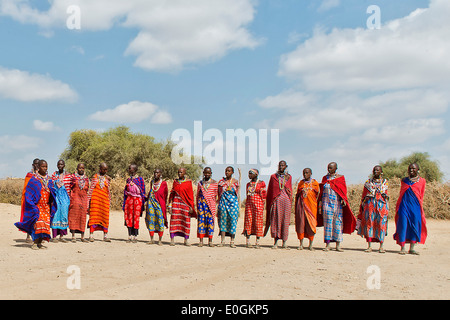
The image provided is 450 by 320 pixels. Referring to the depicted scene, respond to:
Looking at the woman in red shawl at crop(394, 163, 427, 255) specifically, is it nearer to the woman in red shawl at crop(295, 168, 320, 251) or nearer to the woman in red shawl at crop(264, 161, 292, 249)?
the woman in red shawl at crop(295, 168, 320, 251)

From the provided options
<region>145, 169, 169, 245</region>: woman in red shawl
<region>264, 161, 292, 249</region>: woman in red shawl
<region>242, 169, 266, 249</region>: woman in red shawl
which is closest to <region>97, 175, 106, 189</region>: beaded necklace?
<region>145, 169, 169, 245</region>: woman in red shawl

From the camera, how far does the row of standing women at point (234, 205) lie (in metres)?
11.8

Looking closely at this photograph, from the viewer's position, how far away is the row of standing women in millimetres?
11789

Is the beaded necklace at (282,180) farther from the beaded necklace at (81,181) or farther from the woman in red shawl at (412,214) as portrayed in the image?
the beaded necklace at (81,181)

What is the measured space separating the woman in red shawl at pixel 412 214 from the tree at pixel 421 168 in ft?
97.1

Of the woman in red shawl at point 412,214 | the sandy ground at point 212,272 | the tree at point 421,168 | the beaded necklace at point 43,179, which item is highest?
the tree at point 421,168

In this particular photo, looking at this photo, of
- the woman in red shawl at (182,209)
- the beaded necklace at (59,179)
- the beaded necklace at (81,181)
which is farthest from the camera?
the beaded necklace at (81,181)

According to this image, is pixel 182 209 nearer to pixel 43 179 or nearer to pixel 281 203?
pixel 281 203

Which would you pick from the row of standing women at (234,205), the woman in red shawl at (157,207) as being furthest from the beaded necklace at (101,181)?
the woman in red shawl at (157,207)

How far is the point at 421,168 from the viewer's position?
137ft

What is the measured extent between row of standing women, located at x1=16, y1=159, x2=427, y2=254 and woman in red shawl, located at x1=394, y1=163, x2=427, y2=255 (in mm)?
24

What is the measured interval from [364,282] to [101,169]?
7.79 meters

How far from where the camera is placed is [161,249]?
1192 centimetres

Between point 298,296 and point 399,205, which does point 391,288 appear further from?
point 399,205
